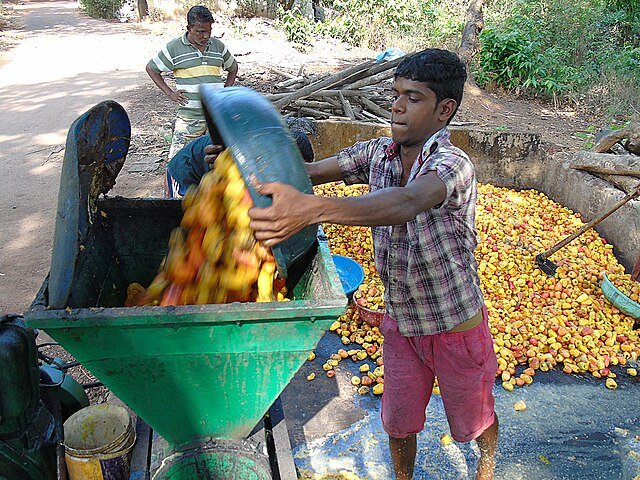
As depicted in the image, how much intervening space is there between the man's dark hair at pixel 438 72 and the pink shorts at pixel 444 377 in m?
1.02

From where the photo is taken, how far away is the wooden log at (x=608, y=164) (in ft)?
19.2

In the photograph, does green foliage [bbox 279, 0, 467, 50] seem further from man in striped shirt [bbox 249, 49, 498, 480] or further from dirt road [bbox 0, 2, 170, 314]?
man in striped shirt [bbox 249, 49, 498, 480]

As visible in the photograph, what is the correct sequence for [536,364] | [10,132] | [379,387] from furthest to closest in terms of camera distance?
[10,132] → [536,364] → [379,387]

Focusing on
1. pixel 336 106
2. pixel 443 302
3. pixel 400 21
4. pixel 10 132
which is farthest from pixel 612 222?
pixel 400 21

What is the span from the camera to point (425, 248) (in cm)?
222

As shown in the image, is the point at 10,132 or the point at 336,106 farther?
the point at 10,132

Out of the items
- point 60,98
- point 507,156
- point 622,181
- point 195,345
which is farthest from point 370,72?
point 195,345

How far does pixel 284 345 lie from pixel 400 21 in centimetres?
1769

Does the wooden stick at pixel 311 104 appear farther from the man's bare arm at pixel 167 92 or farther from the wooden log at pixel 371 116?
the man's bare arm at pixel 167 92

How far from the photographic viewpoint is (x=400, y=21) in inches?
696

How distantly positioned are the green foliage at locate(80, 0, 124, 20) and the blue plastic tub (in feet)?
95.8

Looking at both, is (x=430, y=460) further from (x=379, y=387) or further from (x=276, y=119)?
(x=276, y=119)

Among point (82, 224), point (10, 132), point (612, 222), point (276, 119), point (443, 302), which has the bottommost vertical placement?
point (10, 132)

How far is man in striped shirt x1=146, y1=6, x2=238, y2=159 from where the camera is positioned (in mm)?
6266
